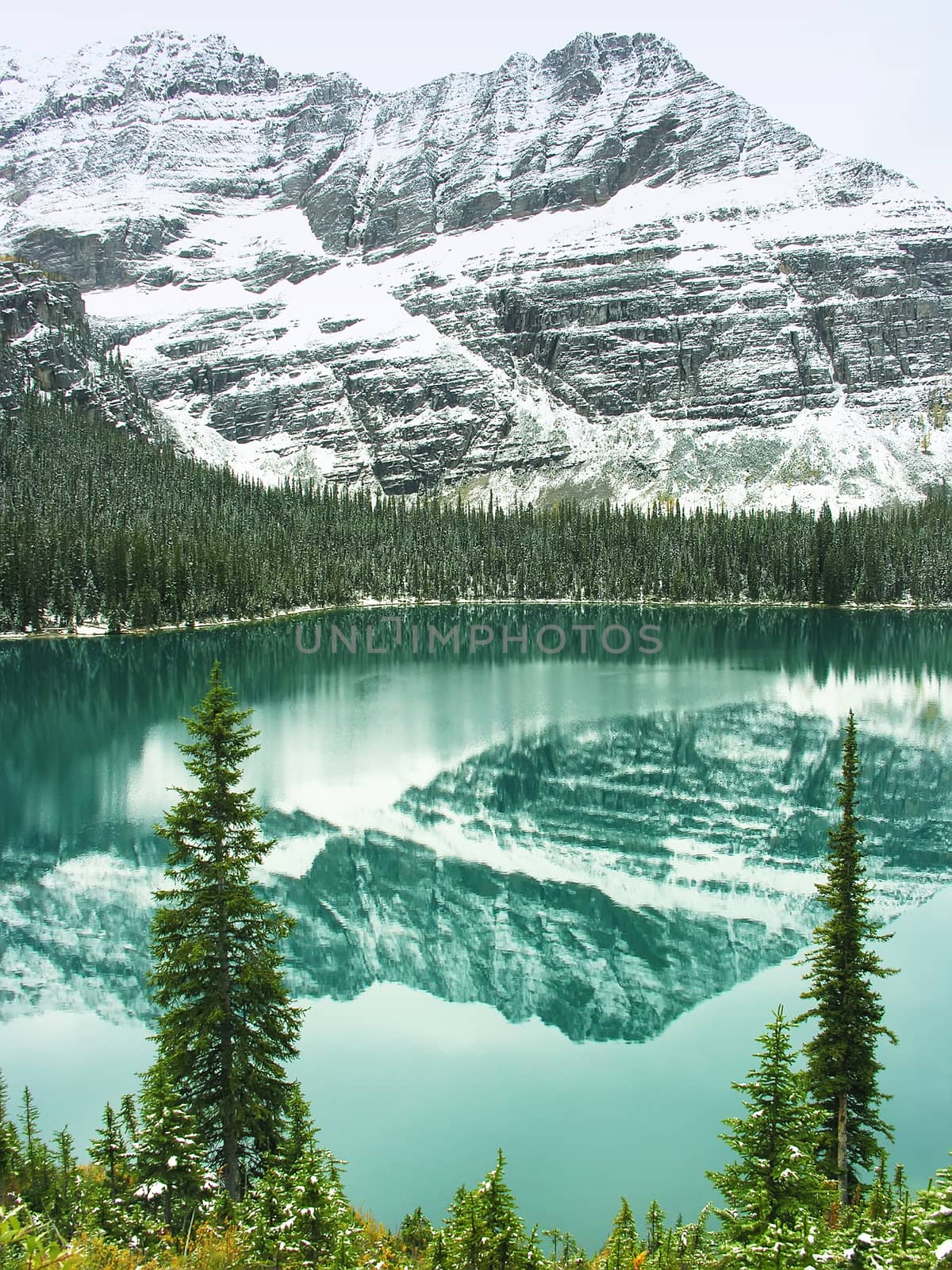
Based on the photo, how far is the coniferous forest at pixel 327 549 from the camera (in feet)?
395

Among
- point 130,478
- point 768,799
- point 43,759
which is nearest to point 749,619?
point 768,799

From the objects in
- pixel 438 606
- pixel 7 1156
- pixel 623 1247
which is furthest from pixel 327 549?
pixel 623 1247

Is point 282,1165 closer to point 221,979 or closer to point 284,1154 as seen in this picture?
point 284,1154

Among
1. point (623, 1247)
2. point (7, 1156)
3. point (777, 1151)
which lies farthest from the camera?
point (7, 1156)

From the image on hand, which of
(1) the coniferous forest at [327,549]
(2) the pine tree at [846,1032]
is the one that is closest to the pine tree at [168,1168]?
(2) the pine tree at [846,1032]

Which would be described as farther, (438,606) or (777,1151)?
(438,606)

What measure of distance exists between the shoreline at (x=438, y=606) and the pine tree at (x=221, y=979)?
10556 cm

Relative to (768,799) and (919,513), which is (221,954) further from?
(919,513)

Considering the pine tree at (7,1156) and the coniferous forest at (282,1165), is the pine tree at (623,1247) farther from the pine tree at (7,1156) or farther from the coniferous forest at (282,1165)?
the pine tree at (7,1156)

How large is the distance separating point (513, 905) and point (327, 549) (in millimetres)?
A: 139925

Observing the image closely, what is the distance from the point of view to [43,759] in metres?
54.9

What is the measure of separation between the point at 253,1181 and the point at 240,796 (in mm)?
6531

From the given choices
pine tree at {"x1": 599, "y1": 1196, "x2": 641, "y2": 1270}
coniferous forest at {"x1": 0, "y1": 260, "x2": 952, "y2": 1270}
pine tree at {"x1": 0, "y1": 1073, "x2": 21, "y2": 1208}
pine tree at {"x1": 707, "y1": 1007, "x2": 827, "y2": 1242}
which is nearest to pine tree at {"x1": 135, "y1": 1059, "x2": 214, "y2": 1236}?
coniferous forest at {"x1": 0, "y1": 260, "x2": 952, "y2": 1270}

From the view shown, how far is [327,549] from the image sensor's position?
6619 inches
